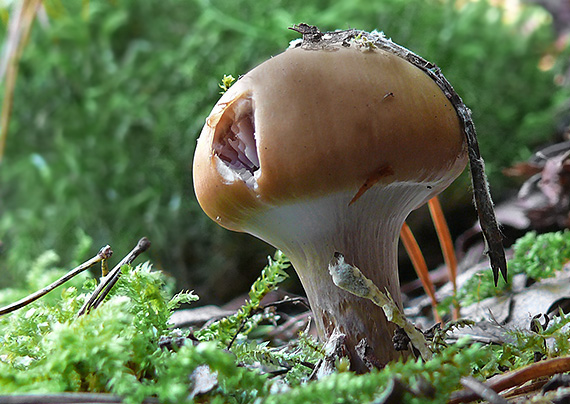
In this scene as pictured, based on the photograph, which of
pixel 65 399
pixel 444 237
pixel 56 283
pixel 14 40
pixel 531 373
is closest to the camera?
pixel 65 399

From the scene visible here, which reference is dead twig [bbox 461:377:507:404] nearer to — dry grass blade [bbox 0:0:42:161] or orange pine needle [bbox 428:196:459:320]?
orange pine needle [bbox 428:196:459:320]

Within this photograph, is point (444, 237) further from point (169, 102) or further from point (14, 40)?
point (14, 40)

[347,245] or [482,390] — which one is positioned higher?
[347,245]

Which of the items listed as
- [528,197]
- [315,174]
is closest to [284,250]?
[315,174]

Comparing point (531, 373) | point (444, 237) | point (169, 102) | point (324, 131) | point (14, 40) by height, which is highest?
point (14, 40)

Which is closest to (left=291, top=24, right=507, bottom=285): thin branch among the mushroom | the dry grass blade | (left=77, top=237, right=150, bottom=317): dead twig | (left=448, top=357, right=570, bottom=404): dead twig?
the mushroom

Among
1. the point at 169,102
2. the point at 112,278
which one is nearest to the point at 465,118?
the point at 112,278
